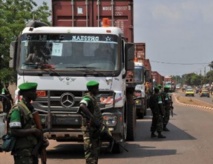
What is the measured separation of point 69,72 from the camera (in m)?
9.98

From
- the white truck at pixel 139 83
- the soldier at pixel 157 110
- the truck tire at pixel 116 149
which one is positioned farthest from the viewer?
the white truck at pixel 139 83

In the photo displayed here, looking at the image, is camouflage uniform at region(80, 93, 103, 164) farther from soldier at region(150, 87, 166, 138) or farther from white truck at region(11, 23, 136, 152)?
soldier at region(150, 87, 166, 138)

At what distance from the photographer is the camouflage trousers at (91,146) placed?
717 centimetres

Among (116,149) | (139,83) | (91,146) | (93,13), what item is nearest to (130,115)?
(116,149)

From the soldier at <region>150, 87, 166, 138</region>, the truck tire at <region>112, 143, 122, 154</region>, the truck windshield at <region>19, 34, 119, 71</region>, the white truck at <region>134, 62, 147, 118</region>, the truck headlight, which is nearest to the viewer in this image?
the truck headlight

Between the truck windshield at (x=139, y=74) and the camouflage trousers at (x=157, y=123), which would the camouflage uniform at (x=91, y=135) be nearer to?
the camouflage trousers at (x=157, y=123)

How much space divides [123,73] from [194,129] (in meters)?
7.32

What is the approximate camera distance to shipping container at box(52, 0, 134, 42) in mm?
13047

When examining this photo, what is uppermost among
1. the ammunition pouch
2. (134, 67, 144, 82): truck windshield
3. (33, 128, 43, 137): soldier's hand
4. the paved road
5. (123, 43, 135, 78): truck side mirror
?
(123, 43, 135, 78): truck side mirror

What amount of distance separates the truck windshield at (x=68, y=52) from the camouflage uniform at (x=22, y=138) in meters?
4.67

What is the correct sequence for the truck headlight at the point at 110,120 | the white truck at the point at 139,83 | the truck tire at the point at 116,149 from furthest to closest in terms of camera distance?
the white truck at the point at 139,83
the truck tire at the point at 116,149
the truck headlight at the point at 110,120

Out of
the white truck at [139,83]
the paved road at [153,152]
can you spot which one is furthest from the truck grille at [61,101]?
the white truck at [139,83]

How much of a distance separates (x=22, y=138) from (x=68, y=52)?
196 inches

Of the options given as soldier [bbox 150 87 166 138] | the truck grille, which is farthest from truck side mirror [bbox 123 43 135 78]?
soldier [bbox 150 87 166 138]
